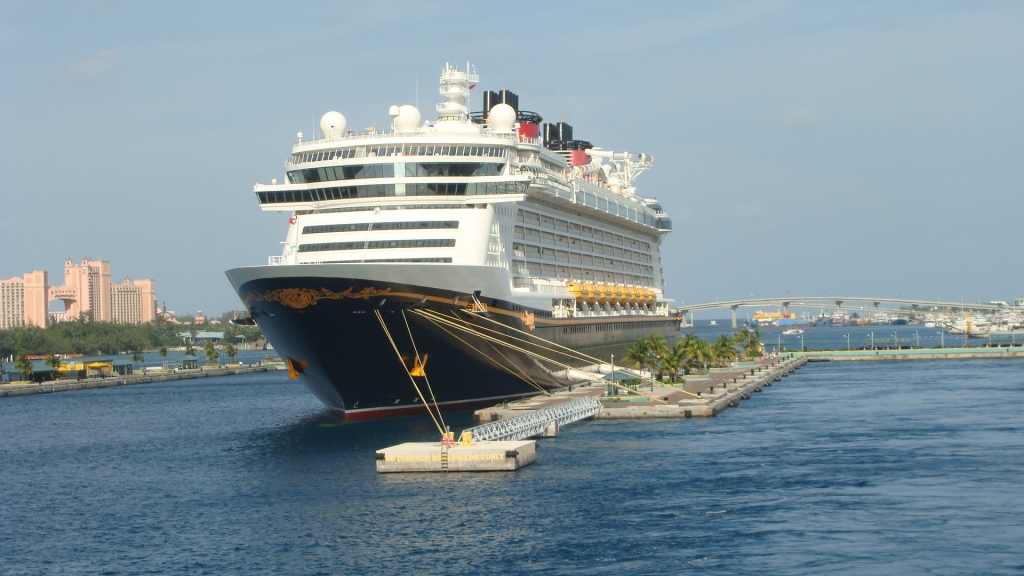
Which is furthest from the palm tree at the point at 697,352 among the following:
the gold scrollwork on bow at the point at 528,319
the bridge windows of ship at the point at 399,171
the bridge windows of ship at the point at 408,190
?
the bridge windows of ship at the point at 399,171

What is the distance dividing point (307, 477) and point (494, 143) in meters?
22.9

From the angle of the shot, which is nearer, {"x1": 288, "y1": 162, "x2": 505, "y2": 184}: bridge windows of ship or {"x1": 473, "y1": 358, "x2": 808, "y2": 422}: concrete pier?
{"x1": 473, "y1": 358, "x2": 808, "y2": 422}: concrete pier

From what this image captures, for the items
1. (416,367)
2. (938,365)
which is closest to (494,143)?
(416,367)

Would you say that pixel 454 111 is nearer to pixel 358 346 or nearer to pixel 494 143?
pixel 494 143

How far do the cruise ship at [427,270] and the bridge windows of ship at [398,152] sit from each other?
8cm

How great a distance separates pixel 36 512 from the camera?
36906mm

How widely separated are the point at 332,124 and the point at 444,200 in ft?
26.3

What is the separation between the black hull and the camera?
47.2 m

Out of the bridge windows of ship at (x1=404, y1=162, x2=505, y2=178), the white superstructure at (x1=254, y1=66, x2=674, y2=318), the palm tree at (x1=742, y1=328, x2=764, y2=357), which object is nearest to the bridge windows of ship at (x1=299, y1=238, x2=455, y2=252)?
the white superstructure at (x1=254, y1=66, x2=674, y2=318)

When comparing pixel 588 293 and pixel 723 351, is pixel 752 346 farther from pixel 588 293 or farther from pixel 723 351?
pixel 588 293

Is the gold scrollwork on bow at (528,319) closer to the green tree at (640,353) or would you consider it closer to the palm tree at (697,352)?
the green tree at (640,353)

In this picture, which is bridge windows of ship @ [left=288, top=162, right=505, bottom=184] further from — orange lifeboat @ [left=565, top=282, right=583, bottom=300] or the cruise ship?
orange lifeboat @ [left=565, top=282, right=583, bottom=300]

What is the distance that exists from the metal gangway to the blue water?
101 centimetres

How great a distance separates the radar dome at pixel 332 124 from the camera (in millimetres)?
59344
